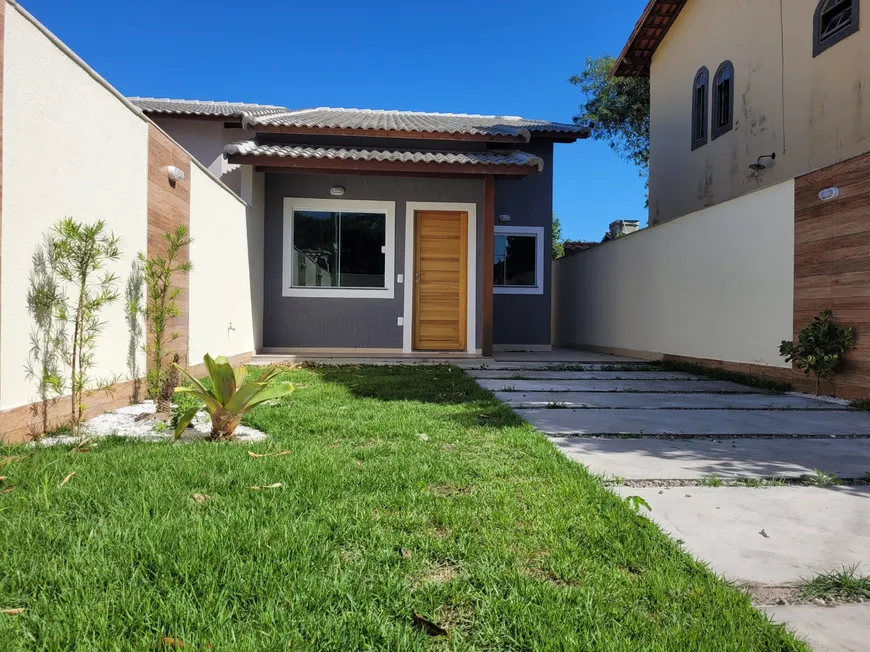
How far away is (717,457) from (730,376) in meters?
4.12

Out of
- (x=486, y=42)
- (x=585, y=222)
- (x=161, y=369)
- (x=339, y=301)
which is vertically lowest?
(x=161, y=369)

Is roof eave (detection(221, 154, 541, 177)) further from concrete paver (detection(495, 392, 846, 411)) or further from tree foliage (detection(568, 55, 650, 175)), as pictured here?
tree foliage (detection(568, 55, 650, 175))

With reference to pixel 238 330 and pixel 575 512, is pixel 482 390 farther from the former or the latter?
pixel 238 330

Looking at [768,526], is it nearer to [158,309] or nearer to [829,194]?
[158,309]

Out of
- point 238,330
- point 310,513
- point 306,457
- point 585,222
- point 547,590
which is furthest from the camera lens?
point 585,222


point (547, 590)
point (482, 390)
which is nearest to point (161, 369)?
point (482, 390)

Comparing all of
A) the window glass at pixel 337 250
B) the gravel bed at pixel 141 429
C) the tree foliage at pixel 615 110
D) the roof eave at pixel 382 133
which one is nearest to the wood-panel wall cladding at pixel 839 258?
the roof eave at pixel 382 133

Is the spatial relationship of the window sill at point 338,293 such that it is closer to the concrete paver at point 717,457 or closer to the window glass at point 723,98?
the concrete paver at point 717,457

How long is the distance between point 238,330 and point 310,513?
18.4ft

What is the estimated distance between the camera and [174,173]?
487 cm

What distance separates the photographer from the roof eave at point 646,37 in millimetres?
11443

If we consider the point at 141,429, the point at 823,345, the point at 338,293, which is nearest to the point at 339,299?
the point at 338,293

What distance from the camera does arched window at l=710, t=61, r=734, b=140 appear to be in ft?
32.2

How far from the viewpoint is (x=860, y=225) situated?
5000 millimetres
